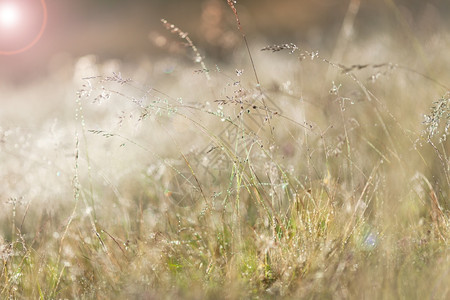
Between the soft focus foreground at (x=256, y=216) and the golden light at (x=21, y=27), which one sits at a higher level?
the golden light at (x=21, y=27)

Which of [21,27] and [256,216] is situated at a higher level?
[21,27]

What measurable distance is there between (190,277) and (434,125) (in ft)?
3.41

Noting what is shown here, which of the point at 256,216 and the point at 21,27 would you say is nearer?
the point at 256,216

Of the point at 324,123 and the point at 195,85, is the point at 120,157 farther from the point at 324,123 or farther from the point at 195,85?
the point at 195,85

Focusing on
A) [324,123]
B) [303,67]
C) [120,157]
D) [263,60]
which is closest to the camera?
[324,123]

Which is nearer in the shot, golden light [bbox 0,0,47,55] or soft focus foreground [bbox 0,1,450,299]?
soft focus foreground [bbox 0,1,450,299]

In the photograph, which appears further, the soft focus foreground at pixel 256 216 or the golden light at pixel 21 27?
the golden light at pixel 21 27

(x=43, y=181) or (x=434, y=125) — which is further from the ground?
(x=434, y=125)

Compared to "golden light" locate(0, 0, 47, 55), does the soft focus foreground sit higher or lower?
lower

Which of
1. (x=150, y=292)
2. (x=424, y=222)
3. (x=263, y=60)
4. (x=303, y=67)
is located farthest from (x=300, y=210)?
(x=263, y=60)

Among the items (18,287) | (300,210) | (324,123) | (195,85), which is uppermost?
(195,85)

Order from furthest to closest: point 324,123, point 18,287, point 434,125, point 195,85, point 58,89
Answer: point 58,89 < point 195,85 < point 324,123 < point 18,287 < point 434,125

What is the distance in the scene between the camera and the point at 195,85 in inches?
258

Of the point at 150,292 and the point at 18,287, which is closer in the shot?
the point at 150,292
